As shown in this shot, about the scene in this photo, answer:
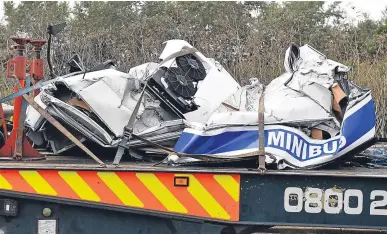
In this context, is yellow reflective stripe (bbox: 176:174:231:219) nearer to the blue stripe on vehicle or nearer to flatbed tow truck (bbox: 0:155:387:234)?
flatbed tow truck (bbox: 0:155:387:234)

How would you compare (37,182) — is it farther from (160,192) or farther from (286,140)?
(286,140)

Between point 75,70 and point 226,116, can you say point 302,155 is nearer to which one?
point 226,116

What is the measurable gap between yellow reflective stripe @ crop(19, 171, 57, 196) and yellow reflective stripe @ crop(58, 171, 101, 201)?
0.32 ft

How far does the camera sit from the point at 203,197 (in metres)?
3.09

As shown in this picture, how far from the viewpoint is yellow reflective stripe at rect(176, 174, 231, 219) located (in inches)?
121

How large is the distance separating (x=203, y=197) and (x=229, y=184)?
0.16m

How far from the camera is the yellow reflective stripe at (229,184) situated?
3.08 m

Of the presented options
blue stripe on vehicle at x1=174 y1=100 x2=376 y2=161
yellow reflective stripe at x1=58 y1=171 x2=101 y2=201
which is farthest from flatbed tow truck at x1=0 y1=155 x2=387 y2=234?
blue stripe on vehicle at x1=174 y1=100 x2=376 y2=161

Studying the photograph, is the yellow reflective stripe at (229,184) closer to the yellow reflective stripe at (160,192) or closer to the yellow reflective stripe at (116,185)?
the yellow reflective stripe at (160,192)

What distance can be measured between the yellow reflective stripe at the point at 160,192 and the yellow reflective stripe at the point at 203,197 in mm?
98

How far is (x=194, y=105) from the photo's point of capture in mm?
4008

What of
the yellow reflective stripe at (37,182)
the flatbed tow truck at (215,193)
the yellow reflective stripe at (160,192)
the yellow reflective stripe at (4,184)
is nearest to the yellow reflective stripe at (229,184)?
the flatbed tow truck at (215,193)

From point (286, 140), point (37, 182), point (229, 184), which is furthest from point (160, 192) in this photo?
point (286, 140)

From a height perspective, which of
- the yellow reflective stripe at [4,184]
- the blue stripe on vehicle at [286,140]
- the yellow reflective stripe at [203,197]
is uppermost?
the blue stripe on vehicle at [286,140]
